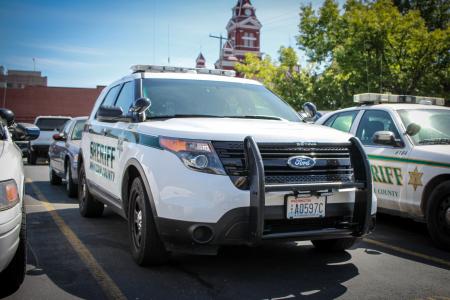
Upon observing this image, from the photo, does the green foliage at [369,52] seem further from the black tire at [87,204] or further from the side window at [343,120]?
the black tire at [87,204]

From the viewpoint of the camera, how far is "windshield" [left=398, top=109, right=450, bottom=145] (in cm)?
646

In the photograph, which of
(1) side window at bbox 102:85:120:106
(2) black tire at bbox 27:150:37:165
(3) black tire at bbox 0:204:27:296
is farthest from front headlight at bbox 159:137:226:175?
(2) black tire at bbox 27:150:37:165

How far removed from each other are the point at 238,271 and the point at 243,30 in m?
69.0

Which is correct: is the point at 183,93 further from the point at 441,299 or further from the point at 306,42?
the point at 306,42

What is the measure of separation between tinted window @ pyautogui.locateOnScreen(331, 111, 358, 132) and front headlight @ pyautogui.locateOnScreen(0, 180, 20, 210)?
5307 millimetres

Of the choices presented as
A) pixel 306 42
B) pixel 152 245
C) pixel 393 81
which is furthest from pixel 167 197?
pixel 306 42

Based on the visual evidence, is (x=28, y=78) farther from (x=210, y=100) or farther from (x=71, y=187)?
(x=210, y=100)

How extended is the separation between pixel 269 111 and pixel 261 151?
1.57 metres

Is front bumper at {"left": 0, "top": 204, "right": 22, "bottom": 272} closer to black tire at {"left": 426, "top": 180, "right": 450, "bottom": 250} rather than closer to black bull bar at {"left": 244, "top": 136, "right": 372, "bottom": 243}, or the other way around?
black bull bar at {"left": 244, "top": 136, "right": 372, "bottom": 243}

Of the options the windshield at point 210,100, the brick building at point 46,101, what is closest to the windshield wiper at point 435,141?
the windshield at point 210,100

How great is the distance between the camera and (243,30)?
234ft

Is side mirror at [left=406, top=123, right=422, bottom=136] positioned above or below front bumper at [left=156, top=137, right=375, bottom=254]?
above

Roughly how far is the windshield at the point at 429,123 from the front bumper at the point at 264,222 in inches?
91.7

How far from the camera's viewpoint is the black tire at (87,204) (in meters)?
7.30
